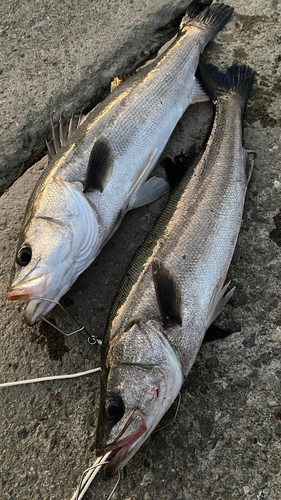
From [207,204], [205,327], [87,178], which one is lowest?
[205,327]

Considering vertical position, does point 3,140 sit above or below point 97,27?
below

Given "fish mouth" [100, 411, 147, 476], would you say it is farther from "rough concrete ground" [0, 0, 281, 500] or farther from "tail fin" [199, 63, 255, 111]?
"tail fin" [199, 63, 255, 111]

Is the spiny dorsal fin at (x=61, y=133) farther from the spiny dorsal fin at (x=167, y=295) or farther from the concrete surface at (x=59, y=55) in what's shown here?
the spiny dorsal fin at (x=167, y=295)

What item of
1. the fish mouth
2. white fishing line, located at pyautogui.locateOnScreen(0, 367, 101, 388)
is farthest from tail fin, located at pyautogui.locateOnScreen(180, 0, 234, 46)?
the fish mouth

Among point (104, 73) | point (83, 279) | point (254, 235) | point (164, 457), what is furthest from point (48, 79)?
point (164, 457)

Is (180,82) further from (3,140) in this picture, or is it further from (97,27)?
(3,140)

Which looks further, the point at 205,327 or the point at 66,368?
the point at 66,368

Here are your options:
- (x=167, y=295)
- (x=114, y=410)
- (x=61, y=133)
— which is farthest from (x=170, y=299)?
(x=61, y=133)
